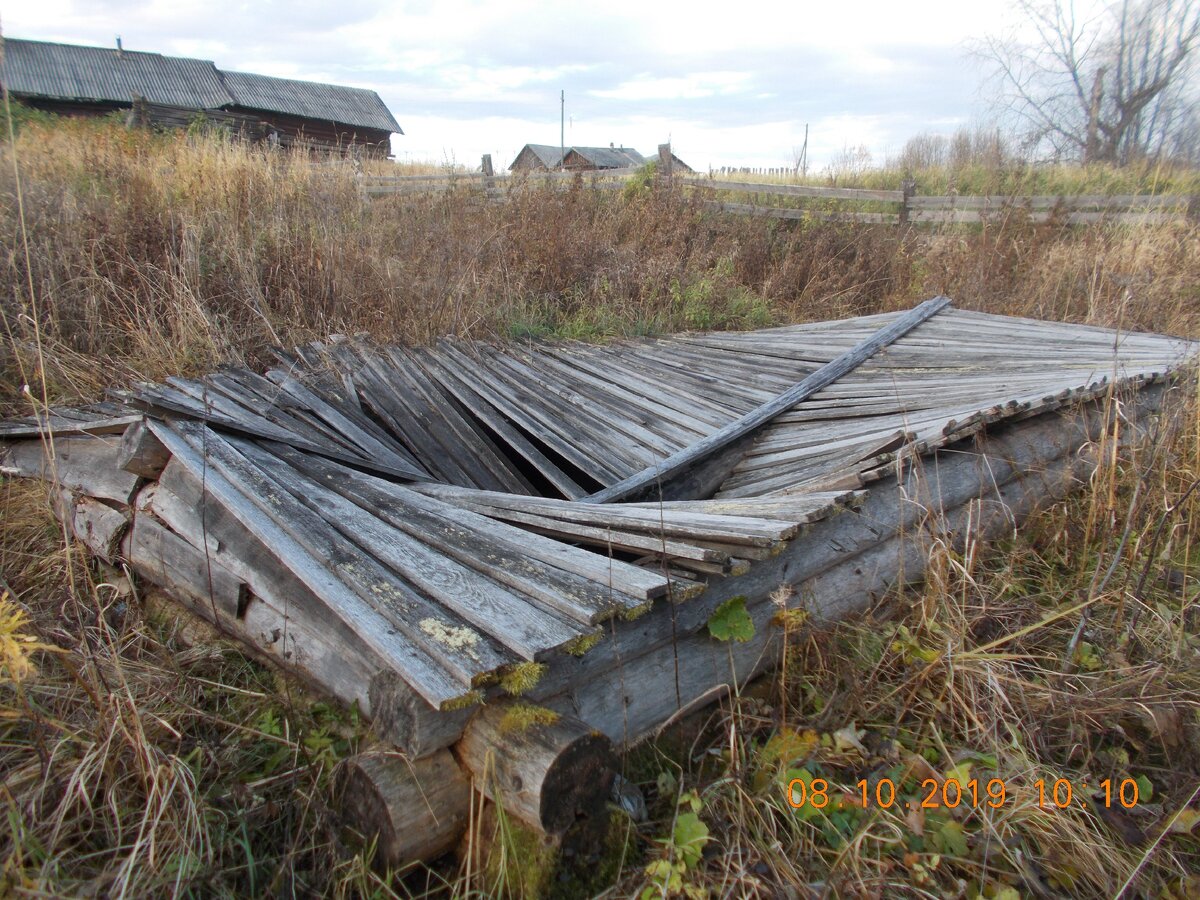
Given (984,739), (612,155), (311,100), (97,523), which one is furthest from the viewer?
(612,155)

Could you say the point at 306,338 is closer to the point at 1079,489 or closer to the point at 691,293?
the point at 691,293

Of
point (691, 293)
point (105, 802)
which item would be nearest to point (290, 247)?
point (691, 293)

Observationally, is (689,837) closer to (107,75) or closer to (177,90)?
(177,90)

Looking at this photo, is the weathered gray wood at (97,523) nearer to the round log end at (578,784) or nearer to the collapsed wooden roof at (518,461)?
the collapsed wooden roof at (518,461)

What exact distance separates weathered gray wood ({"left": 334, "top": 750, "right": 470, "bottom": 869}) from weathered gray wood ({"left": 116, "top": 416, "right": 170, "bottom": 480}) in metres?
1.90

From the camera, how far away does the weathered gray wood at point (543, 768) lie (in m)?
1.82

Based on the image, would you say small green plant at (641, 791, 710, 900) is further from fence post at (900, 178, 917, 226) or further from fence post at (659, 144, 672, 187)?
fence post at (659, 144, 672, 187)

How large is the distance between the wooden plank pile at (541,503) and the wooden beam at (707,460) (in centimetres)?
2

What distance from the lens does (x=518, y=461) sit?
15.6 ft

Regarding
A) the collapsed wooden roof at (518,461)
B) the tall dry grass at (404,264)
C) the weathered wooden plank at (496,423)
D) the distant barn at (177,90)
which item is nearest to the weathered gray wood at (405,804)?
the collapsed wooden roof at (518,461)

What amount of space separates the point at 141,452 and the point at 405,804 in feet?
6.94

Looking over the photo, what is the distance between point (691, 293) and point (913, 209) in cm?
490

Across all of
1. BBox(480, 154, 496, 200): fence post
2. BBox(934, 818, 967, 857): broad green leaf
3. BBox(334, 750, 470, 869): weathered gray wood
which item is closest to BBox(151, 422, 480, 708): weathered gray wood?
BBox(334, 750, 470, 869): weathered gray wood
